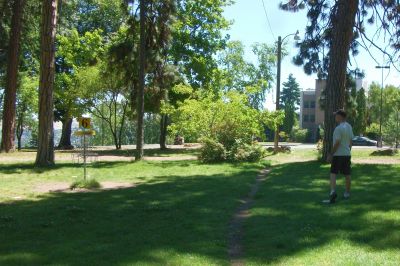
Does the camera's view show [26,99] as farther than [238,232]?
Yes

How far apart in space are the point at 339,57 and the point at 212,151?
7074 mm

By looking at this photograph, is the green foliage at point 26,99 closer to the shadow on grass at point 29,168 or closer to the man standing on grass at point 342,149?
the shadow on grass at point 29,168

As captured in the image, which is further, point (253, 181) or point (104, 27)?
point (104, 27)

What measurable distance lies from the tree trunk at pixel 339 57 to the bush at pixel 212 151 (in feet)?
16.4

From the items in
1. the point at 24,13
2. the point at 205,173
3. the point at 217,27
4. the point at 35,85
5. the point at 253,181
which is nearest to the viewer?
the point at 253,181

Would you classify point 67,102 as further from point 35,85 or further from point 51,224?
point 51,224

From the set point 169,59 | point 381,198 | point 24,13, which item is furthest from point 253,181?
point 169,59

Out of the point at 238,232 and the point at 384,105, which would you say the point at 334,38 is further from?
the point at 384,105

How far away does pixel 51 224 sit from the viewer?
27.4 ft

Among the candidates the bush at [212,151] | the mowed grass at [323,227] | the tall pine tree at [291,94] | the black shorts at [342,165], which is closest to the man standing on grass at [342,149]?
the black shorts at [342,165]

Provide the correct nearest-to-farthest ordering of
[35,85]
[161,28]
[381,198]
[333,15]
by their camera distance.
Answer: [381,198]
[333,15]
[161,28]
[35,85]

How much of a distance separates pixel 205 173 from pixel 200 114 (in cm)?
739

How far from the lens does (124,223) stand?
27.9ft

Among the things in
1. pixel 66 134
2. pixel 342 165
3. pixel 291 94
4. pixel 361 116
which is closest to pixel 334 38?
pixel 342 165
